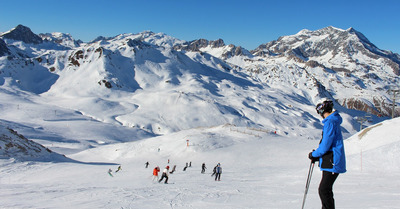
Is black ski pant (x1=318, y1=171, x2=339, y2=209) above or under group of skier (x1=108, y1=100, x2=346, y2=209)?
under

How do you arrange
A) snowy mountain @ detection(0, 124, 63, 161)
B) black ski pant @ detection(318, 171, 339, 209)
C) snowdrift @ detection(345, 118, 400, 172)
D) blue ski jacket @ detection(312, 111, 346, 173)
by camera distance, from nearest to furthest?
blue ski jacket @ detection(312, 111, 346, 173), black ski pant @ detection(318, 171, 339, 209), snowdrift @ detection(345, 118, 400, 172), snowy mountain @ detection(0, 124, 63, 161)

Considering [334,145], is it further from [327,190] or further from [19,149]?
[19,149]

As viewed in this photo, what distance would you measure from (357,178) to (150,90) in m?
179

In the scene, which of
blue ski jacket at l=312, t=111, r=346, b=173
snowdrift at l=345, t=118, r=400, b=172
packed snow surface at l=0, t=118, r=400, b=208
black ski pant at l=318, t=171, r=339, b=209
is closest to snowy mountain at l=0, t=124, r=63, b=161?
packed snow surface at l=0, t=118, r=400, b=208

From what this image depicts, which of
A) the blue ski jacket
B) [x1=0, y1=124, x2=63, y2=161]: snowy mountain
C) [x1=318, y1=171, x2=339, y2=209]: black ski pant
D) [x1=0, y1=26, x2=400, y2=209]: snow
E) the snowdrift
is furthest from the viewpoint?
[x1=0, y1=124, x2=63, y2=161]: snowy mountain

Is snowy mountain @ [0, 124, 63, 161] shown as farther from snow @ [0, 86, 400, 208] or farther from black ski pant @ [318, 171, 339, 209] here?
black ski pant @ [318, 171, 339, 209]

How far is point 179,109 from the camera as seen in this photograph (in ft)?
497

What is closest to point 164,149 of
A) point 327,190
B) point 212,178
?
point 212,178

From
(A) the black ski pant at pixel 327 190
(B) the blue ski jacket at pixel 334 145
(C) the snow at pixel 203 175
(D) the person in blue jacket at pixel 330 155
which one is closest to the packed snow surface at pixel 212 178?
(C) the snow at pixel 203 175

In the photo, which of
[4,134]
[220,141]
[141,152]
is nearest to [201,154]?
[220,141]

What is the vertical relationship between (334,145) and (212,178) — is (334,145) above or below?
above

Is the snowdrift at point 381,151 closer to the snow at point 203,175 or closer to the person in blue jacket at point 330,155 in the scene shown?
the snow at point 203,175

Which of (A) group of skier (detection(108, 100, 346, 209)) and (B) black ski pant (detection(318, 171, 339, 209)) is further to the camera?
(B) black ski pant (detection(318, 171, 339, 209))

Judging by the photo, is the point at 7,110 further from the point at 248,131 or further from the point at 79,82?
the point at 248,131
